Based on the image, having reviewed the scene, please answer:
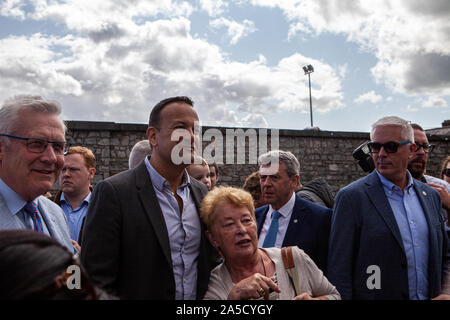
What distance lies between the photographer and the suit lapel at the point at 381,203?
8.71ft

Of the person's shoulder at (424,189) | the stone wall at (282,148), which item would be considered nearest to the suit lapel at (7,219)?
the person's shoulder at (424,189)

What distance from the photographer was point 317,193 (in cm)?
411

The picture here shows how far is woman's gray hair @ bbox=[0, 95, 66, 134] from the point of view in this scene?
1.88 metres

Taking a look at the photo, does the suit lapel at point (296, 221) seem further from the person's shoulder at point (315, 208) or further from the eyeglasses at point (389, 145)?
the eyeglasses at point (389, 145)

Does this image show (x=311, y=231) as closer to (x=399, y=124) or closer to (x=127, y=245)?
(x=399, y=124)

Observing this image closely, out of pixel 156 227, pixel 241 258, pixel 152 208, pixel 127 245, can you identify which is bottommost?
pixel 241 258

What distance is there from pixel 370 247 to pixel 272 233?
98 centimetres

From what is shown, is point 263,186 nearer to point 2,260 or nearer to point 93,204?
point 93,204

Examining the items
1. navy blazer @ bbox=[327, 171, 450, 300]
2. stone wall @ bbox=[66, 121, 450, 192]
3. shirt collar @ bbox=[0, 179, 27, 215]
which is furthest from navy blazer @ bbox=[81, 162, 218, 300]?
stone wall @ bbox=[66, 121, 450, 192]

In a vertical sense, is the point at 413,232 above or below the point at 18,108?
below

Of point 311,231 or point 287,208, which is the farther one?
point 287,208

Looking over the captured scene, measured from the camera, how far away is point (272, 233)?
11.1 ft

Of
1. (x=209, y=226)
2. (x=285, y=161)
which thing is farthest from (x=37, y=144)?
(x=285, y=161)
